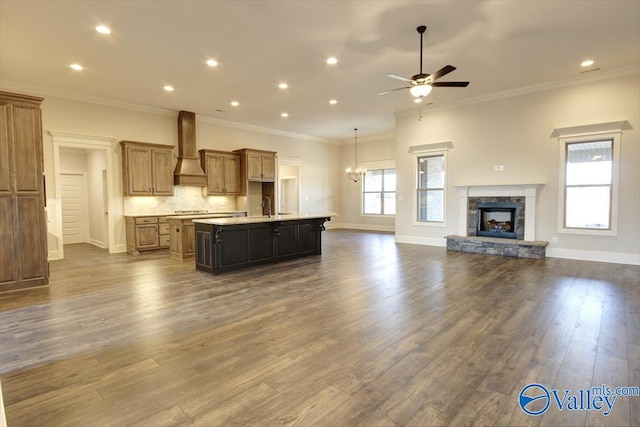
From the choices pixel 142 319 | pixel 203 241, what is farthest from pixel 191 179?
pixel 142 319

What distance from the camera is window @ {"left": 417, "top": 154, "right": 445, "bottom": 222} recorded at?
820 centimetres

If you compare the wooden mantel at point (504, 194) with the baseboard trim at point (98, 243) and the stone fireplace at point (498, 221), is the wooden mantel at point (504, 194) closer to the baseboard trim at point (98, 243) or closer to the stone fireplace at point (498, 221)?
the stone fireplace at point (498, 221)

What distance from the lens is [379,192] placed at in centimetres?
1223

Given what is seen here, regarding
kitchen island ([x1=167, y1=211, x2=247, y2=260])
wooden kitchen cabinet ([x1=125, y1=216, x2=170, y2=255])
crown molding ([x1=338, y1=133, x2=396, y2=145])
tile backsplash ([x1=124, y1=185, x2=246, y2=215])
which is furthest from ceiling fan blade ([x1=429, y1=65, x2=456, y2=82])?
crown molding ([x1=338, y1=133, x2=396, y2=145])

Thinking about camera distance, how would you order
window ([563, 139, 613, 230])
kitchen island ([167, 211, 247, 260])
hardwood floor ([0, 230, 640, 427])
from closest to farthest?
hardwood floor ([0, 230, 640, 427]), window ([563, 139, 613, 230]), kitchen island ([167, 211, 247, 260])

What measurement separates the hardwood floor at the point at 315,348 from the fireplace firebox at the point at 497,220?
2.17m

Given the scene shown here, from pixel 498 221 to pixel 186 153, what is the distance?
313 inches

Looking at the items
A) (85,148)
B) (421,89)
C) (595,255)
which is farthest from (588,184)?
(85,148)

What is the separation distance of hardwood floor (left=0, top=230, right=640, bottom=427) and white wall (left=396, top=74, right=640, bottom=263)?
1.54 meters

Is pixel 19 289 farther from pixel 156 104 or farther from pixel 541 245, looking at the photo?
pixel 541 245

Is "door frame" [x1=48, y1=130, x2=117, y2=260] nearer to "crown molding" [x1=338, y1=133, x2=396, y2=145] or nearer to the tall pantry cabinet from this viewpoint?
the tall pantry cabinet

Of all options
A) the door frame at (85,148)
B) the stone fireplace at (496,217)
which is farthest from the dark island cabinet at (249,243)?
the stone fireplace at (496,217)

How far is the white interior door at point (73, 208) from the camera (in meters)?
9.25

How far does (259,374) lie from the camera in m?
2.36
